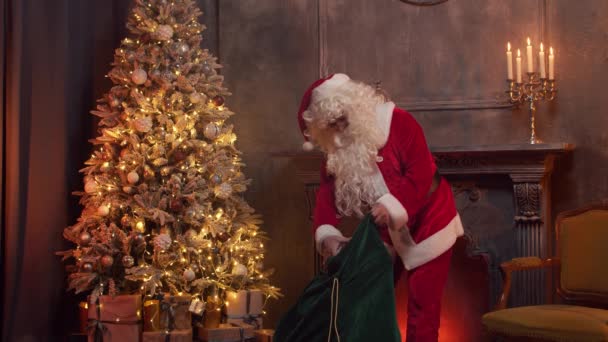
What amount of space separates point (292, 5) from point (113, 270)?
2126 millimetres

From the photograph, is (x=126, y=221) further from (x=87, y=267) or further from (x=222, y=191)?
(x=222, y=191)

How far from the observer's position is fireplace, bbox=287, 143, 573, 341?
476cm

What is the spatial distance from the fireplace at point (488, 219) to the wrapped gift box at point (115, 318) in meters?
1.30

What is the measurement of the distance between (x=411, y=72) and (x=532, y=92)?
0.77 meters

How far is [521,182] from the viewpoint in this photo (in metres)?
4.77

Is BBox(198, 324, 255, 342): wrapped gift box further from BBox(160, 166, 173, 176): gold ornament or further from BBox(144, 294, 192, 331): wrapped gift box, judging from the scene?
BBox(160, 166, 173, 176): gold ornament

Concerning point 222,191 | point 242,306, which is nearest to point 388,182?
point 222,191

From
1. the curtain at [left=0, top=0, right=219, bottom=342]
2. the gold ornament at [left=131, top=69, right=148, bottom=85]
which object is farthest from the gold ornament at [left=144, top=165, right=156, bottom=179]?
the curtain at [left=0, top=0, right=219, bottom=342]

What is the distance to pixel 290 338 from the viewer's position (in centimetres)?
331

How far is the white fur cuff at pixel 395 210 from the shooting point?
373 centimetres

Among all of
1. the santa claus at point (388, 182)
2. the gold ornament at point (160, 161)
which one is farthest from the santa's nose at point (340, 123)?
the gold ornament at point (160, 161)

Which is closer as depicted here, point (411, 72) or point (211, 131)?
point (211, 131)

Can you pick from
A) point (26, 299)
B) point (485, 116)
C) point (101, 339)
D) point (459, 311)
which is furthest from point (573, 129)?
point (26, 299)

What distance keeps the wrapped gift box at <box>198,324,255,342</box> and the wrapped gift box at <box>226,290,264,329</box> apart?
58mm
